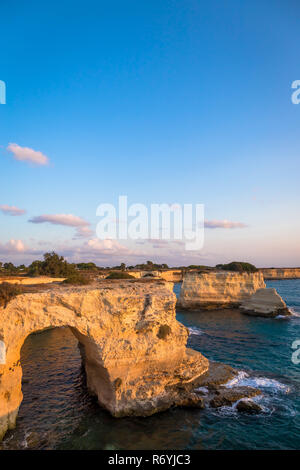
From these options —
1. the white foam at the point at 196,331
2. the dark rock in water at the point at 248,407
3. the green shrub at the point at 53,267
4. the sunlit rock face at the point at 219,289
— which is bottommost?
the white foam at the point at 196,331

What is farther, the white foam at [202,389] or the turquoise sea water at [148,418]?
the white foam at [202,389]

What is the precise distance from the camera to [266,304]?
4012 centimetres

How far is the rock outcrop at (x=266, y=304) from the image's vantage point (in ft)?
127

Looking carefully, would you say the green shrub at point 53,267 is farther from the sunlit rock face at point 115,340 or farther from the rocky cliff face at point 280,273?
the rocky cliff face at point 280,273

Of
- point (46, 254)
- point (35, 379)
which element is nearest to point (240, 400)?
point (35, 379)

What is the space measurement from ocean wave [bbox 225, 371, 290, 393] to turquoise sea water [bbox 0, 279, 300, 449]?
6cm

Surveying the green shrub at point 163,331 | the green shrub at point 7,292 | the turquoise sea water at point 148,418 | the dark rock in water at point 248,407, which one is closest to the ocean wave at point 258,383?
the turquoise sea water at point 148,418

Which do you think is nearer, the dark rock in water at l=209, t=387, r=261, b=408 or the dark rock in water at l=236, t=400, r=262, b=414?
the dark rock in water at l=236, t=400, r=262, b=414

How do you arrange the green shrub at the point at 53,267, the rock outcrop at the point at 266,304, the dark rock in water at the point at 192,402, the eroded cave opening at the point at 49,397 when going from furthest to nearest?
the green shrub at the point at 53,267 < the rock outcrop at the point at 266,304 < the dark rock in water at the point at 192,402 < the eroded cave opening at the point at 49,397

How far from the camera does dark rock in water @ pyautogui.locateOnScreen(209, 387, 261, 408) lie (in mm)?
14047

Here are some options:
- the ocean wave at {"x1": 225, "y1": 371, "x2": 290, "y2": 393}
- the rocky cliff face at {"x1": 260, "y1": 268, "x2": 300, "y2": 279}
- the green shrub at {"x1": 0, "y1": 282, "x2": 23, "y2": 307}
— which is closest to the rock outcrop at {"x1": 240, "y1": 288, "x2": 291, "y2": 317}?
the ocean wave at {"x1": 225, "y1": 371, "x2": 290, "y2": 393}

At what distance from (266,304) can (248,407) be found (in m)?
29.4

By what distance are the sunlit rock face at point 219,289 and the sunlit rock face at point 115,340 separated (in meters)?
31.4

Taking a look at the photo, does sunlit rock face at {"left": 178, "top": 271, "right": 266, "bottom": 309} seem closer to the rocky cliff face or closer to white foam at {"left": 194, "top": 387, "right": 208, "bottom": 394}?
white foam at {"left": 194, "top": 387, "right": 208, "bottom": 394}
